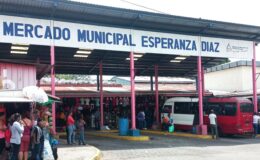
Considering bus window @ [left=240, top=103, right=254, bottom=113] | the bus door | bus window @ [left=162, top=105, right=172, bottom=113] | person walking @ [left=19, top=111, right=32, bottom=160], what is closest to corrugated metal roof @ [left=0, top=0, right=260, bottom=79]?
bus window @ [left=162, top=105, right=172, bottom=113]

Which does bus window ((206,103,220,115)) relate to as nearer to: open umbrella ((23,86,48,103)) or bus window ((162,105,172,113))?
bus window ((162,105,172,113))

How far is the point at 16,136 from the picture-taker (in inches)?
483

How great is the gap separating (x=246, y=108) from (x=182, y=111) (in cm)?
480

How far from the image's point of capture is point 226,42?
85.7 feet

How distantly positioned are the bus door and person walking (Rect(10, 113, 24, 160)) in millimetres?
15405

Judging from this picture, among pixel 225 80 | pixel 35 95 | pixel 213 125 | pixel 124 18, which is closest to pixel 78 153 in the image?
pixel 35 95

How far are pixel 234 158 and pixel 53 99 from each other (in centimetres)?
686

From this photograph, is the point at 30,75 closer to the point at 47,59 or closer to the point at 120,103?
the point at 47,59

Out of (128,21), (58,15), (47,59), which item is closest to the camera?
(58,15)

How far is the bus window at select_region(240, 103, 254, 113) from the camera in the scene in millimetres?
24656

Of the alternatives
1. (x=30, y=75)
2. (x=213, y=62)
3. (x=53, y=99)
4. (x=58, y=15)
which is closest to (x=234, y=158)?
(x=53, y=99)

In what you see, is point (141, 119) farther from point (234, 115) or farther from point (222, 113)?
point (234, 115)

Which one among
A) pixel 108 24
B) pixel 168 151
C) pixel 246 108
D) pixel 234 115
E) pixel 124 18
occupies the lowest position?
pixel 168 151

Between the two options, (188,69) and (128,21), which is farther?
(188,69)
